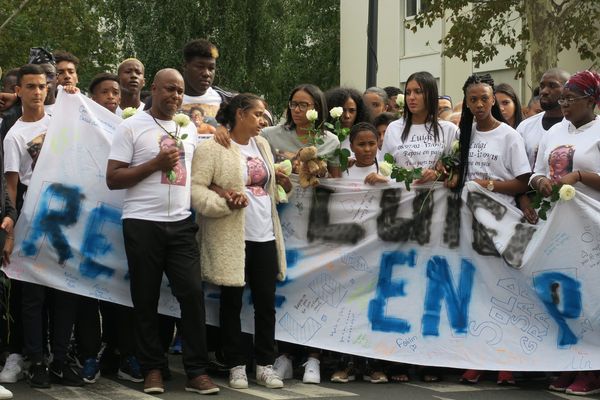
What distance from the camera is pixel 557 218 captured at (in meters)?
8.63

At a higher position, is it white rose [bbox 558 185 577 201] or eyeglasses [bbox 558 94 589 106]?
eyeglasses [bbox 558 94 589 106]

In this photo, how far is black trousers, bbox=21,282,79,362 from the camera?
339 inches

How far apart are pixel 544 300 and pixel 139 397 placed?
9.54 ft

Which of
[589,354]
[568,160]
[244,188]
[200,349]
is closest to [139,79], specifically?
[244,188]

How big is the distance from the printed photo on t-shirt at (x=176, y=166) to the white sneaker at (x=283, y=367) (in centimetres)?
164

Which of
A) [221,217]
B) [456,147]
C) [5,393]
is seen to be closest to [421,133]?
[456,147]

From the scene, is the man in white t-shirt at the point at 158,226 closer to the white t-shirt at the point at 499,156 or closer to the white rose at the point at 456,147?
the white rose at the point at 456,147

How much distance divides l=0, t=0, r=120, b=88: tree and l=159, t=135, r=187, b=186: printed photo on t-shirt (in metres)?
25.4

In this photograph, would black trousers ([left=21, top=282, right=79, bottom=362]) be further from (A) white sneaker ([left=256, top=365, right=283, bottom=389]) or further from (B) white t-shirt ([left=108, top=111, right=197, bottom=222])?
(A) white sneaker ([left=256, top=365, right=283, bottom=389])

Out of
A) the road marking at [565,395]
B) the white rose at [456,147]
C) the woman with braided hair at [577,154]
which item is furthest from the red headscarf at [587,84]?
the road marking at [565,395]

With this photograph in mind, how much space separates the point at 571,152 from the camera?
8.65 metres

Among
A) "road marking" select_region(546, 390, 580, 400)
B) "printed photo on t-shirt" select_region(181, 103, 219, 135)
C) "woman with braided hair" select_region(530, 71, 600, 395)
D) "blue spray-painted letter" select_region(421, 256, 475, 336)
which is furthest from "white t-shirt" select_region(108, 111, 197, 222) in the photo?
"road marking" select_region(546, 390, 580, 400)

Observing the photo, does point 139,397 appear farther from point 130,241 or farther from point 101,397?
point 130,241

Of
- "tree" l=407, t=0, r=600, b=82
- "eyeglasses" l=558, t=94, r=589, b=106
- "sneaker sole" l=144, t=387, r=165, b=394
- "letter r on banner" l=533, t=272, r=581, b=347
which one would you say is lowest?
"sneaker sole" l=144, t=387, r=165, b=394
